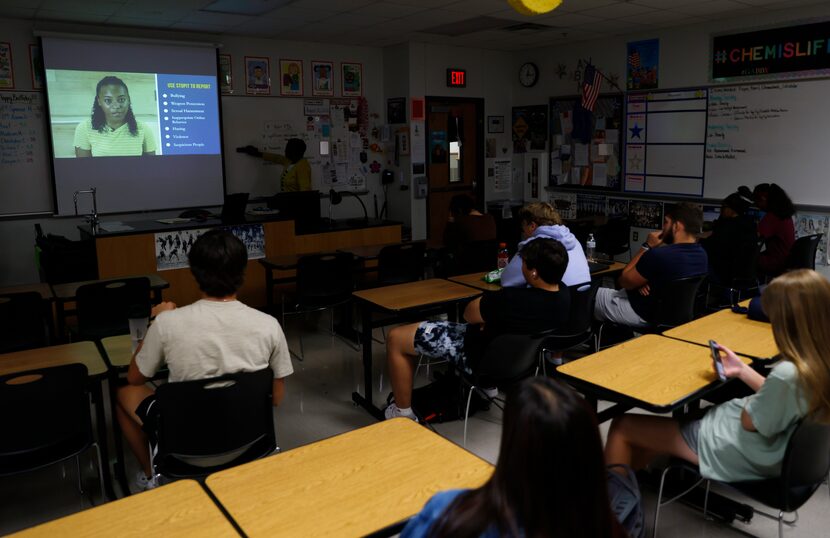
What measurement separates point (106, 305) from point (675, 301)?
3.38 metres

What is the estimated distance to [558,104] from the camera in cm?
866

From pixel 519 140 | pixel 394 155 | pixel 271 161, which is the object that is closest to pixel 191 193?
pixel 271 161

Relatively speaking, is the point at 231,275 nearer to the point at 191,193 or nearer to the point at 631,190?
the point at 191,193

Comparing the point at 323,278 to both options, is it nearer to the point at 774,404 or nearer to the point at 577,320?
the point at 577,320

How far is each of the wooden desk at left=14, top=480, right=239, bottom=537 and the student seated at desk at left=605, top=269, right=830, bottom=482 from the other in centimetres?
162

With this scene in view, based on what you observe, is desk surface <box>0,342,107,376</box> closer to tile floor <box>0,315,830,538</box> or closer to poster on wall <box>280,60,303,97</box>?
tile floor <box>0,315,830,538</box>

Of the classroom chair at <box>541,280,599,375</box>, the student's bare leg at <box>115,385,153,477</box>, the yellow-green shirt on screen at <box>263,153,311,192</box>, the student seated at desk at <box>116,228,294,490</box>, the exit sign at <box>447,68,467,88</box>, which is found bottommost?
the student's bare leg at <box>115,385,153,477</box>

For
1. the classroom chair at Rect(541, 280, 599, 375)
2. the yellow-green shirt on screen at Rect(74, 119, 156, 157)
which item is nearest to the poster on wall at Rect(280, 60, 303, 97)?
the yellow-green shirt on screen at Rect(74, 119, 156, 157)

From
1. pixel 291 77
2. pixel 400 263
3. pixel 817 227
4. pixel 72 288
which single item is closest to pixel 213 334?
pixel 72 288

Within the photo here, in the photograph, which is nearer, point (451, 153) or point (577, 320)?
point (577, 320)

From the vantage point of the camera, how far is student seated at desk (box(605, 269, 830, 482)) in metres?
2.03

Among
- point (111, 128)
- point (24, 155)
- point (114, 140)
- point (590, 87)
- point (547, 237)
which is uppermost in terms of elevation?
point (590, 87)

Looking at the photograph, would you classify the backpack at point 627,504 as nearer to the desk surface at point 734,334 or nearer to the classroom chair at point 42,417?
the desk surface at point 734,334

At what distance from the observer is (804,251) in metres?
5.37
